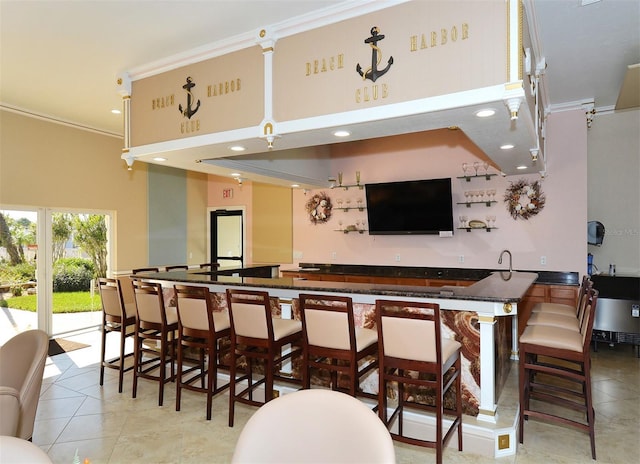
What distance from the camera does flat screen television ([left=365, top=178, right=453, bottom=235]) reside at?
18.6ft

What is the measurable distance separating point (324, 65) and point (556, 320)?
9.02 ft

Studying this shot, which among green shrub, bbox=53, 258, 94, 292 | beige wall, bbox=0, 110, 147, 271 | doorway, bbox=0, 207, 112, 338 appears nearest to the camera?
beige wall, bbox=0, 110, 147, 271

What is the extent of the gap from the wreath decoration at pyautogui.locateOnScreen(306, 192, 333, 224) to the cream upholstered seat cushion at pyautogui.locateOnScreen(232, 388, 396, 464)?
5510 mm

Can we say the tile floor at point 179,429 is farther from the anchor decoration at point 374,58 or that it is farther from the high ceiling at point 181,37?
the anchor decoration at point 374,58

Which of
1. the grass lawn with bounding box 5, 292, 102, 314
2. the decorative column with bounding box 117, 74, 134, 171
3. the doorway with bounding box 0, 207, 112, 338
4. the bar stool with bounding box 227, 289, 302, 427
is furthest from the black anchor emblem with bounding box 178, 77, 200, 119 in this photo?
the grass lawn with bounding box 5, 292, 102, 314

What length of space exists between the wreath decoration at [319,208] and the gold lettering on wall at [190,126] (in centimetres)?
356

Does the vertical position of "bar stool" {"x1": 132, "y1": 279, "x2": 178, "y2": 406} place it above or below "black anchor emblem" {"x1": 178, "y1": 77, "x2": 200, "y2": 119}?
below

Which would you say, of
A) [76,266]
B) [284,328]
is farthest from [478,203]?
[76,266]

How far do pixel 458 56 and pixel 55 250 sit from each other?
5.97 meters

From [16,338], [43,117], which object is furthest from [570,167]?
[43,117]

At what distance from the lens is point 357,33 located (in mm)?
2729

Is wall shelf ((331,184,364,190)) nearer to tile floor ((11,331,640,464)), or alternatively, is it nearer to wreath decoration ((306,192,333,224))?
wreath decoration ((306,192,333,224))

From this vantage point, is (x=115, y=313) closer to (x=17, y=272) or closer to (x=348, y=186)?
(x=17, y=272)

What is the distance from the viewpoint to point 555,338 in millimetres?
2705
